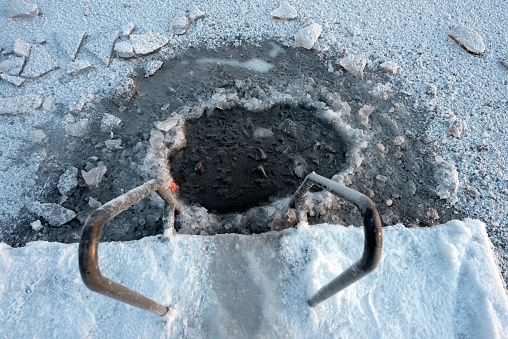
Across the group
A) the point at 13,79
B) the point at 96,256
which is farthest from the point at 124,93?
the point at 96,256

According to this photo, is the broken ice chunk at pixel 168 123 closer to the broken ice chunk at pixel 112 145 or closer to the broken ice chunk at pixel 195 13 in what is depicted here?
the broken ice chunk at pixel 112 145

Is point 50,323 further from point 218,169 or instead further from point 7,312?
point 218,169

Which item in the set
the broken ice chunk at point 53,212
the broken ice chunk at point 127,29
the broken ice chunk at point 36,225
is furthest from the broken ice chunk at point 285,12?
the broken ice chunk at point 36,225

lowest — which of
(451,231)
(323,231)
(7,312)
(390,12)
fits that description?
(7,312)

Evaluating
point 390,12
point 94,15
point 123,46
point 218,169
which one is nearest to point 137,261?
point 218,169

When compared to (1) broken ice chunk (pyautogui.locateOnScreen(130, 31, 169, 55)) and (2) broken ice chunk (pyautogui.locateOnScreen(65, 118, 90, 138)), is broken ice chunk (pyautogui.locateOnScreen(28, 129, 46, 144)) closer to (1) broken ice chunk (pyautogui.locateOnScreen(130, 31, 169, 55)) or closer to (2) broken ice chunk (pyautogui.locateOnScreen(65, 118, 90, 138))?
(2) broken ice chunk (pyautogui.locateOnScreen(65, 118, 90, 138))
